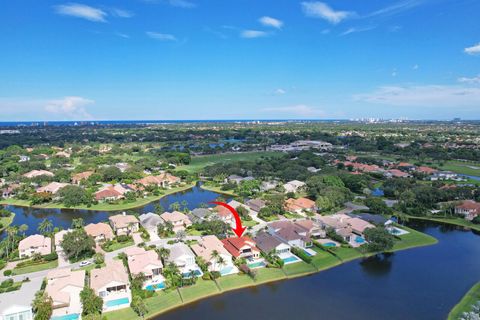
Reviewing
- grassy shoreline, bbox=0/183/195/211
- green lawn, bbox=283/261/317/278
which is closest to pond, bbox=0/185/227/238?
grassy shoreline, bbox=0/183/195/211

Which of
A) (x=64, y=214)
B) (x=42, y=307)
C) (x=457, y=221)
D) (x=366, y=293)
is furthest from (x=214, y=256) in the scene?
(x=457, y=221)

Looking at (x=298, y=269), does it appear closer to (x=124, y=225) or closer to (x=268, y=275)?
(x=268, y=275)

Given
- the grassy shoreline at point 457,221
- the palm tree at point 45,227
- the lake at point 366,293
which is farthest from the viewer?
the grassy shoreline at point 457,221

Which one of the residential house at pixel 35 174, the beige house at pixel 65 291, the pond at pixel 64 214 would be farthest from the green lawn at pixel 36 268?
the residential house at pixel 35 174

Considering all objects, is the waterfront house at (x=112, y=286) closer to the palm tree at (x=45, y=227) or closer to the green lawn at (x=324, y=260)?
the palm tree at (x=45, y=227)

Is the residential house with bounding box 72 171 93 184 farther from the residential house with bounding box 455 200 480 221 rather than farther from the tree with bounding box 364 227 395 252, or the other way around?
the residential house with bounding box 455 200 480 221

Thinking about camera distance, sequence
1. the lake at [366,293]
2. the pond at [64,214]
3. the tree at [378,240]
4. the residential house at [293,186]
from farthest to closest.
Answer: the residential house at [293,186]
the pond at [64,214]
the tree at [378,240]
the lake at [366,293]
